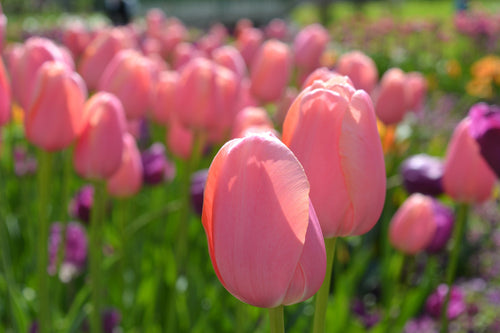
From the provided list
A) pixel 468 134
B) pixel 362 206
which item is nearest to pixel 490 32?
pixel 468 134

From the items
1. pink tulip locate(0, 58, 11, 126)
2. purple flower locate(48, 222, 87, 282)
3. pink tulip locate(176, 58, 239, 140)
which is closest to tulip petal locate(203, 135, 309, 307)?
pink tulip locate(0, 58, 11, 126)

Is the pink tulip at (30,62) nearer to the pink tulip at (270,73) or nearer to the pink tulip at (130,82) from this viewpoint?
the pink tulip at (130,82)

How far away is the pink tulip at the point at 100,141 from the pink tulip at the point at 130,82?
327 millimetres

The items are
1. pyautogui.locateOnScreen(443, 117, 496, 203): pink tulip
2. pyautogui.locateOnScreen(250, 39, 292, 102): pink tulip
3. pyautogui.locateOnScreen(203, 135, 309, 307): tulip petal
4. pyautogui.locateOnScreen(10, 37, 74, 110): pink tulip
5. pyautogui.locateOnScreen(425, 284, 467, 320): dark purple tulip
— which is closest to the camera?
pyautogui.locateOnScreen(203, 135, 309, 307): tulip petal

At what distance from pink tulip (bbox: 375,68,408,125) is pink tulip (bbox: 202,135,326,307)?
128cm

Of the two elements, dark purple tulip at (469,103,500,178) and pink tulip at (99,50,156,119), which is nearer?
dark purple tulip at (469,103,500,178)

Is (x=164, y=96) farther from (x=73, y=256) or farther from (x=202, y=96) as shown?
(x=73, y=256)

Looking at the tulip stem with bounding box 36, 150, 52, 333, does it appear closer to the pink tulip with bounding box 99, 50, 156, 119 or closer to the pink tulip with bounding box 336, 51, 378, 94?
the pink tulip with bounding box 99, 50, 156, 119

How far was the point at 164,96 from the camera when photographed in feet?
6.20

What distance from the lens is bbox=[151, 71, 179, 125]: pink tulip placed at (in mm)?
1830

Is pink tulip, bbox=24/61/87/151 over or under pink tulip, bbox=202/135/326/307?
under

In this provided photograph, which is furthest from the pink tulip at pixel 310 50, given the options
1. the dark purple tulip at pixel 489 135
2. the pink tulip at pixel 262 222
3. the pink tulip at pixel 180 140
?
the pink tulip at pixel 262 222

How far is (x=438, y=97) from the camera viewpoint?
19.5 feet

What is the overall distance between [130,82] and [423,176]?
815 millimetres
